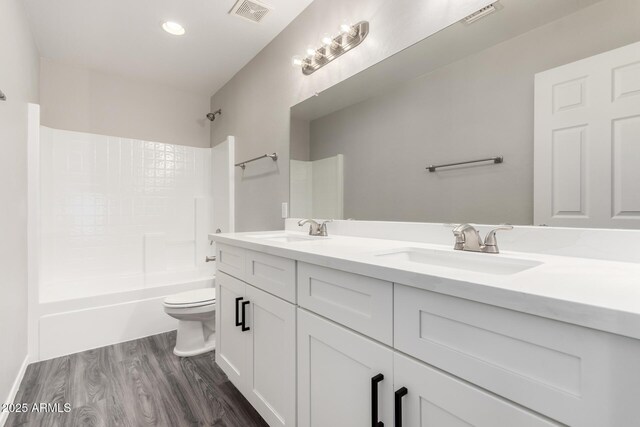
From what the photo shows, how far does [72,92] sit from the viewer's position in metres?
2.73

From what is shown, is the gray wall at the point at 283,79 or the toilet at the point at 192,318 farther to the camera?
the toilet at the point at 192,318

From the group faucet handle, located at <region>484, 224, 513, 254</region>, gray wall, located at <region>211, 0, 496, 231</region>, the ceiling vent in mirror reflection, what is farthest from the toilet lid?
the ceiling vent in mirror reflection

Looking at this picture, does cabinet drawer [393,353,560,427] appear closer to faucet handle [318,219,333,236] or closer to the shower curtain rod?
faucet handle [318,219,333,236]

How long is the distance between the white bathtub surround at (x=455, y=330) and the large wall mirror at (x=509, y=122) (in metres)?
0.11

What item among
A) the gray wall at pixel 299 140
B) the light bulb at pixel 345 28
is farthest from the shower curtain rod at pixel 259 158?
the light bulb at pixel 345 28

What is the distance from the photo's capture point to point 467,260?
101cm

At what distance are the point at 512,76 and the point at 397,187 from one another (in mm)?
605

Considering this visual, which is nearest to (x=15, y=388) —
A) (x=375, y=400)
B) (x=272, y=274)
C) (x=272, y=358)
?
(x=272, y=358)

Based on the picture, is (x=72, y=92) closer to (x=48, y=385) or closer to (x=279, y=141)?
(x=279, y=141)

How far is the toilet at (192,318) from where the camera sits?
2.08 metres

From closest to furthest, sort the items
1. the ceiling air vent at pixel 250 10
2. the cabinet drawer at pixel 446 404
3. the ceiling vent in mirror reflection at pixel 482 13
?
the cabinet drawer at pixel 446 404
the ceiling vent in mirror reflection at pixel 482 13
the ceiling air vent at pixel 250 10

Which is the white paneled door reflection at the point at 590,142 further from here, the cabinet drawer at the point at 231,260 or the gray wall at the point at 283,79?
the cabinet drawer at the point at 231,260

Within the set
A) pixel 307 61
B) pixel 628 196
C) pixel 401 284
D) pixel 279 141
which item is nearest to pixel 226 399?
pixel 401 284

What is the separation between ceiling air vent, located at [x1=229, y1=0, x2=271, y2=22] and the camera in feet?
6.45
